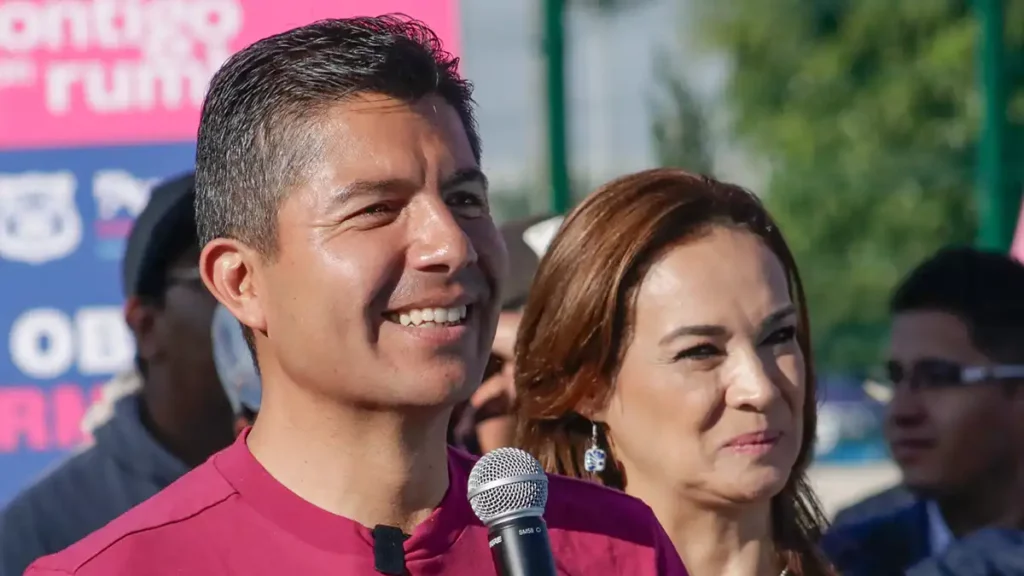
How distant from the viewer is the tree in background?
18625 mm

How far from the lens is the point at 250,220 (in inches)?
87.0

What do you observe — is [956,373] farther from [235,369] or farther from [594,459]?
[235,369]

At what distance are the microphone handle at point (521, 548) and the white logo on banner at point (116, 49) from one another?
A: 3.41m

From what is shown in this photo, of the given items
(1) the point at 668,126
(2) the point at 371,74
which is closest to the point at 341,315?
(2) the point at 371,74

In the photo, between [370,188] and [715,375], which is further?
[715,375]

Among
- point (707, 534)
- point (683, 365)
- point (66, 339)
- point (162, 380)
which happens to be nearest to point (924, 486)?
point (707, 534)

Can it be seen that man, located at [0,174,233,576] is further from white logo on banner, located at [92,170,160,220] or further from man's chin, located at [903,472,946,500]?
man's chin, located at [903,472,946,500]

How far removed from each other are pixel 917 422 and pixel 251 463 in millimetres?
2793

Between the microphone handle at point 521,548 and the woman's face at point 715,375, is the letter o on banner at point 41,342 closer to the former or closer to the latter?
the woman's face at point 715,375

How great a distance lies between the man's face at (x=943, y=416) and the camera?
4504mm

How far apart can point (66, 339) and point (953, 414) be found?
2.63m

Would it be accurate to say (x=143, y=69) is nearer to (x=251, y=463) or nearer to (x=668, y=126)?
(x=251, y=463)

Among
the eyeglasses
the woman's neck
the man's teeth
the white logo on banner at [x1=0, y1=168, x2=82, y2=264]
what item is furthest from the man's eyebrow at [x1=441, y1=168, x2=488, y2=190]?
the white logo on banner at [x1=0, y1=168, x2=82, y2=264]

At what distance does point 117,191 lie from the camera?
521cm
